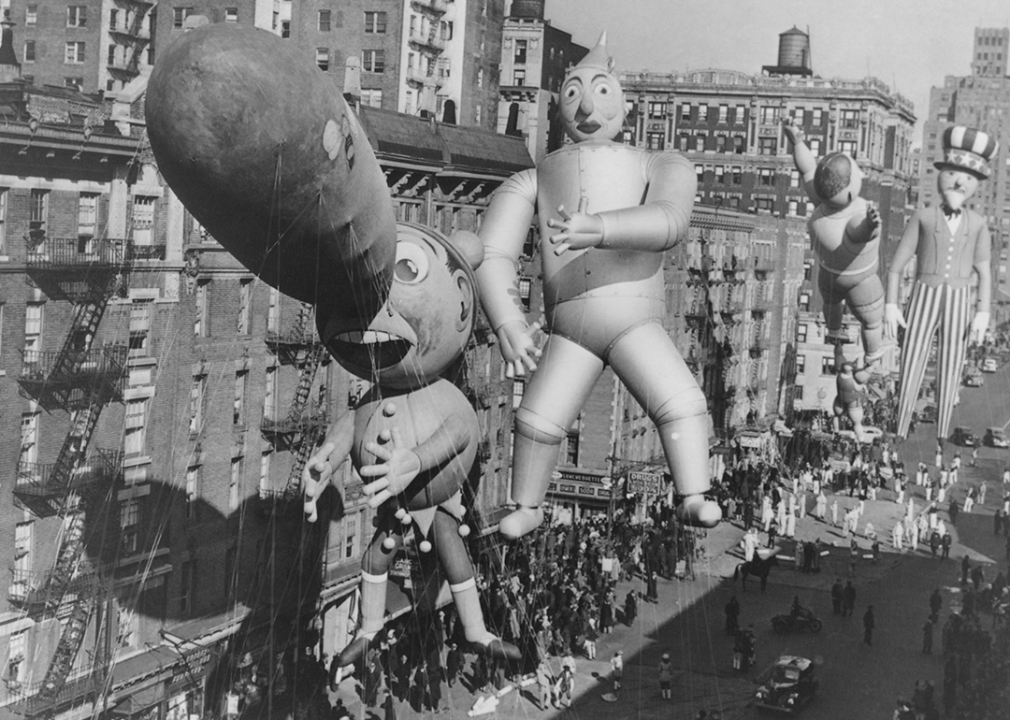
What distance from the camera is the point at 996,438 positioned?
68.6 meters

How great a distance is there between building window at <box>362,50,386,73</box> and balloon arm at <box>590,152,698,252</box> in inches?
1285

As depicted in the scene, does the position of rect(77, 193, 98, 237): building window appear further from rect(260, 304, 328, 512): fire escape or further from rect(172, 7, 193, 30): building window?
rect(172, 7, 193, 30): building window

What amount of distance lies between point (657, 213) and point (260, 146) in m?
3.76

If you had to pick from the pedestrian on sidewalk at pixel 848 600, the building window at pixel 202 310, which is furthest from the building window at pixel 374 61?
the pedestrian on sidewalk at pixel 848 600

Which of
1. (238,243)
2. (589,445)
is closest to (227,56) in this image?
(238,243)

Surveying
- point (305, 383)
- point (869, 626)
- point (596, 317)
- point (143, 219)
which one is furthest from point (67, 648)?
point (596, 317)

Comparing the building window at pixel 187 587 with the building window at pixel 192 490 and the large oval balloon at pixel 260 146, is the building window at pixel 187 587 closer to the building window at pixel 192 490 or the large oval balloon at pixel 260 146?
the building window at pixel 192 490

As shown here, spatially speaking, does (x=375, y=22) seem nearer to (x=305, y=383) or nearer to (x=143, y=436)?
(x=305, y=383)

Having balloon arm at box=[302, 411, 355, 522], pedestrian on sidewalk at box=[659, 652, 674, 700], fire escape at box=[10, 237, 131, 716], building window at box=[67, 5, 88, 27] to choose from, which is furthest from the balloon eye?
building window at box=[67, 5, 88, 27]

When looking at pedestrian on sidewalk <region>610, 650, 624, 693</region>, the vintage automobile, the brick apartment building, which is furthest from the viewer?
pedestrian on sidewalk <region>610, 650, 624, 693</region>

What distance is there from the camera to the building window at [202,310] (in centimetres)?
3142

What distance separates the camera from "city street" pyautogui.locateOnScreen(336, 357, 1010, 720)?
30125mm

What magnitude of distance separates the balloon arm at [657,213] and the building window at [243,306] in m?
20.7

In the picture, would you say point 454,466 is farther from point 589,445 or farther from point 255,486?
point 589,445
